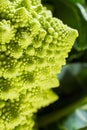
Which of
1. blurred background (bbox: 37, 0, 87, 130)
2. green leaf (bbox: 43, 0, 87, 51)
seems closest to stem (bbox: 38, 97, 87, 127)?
blurred background (bbox: 37, 0, 87, 130)

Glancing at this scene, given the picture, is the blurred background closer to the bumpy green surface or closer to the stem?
the stem

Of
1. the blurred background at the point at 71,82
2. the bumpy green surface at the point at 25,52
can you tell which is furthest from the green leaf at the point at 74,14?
the bumpy green surface at the point at 25,52

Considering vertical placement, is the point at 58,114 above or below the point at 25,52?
below

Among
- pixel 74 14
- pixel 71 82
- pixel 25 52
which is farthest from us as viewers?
pixel 71 82

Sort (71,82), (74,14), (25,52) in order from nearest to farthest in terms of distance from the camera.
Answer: (25,52) < (74,14) < (71,82)

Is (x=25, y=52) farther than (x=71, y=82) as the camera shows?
No

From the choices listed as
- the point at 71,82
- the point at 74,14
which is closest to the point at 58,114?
the point at 71,82

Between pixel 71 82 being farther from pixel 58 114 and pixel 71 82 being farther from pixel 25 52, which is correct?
pixel 25 52
